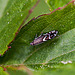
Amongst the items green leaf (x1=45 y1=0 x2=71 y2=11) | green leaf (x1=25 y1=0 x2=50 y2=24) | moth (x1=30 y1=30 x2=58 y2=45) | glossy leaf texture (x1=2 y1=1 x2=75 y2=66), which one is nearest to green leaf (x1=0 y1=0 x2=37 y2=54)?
green leaf (x1=25 y1=0 x2=50 y2=24)

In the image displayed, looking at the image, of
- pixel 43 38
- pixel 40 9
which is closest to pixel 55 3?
pixel 40 9

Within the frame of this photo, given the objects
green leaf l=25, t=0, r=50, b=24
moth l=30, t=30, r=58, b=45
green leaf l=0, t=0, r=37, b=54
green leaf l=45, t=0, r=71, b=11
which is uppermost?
green leaf l=0, t=0, r=37, b=54

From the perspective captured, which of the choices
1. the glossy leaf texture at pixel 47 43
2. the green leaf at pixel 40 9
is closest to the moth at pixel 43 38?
the glossy leaf texture at pixel 47 43

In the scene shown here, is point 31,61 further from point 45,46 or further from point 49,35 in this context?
point 49,35

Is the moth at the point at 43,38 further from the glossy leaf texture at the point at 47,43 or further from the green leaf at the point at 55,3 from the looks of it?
the green leaf at the point at 55,3

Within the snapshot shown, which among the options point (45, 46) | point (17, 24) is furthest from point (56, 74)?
point (17, 24)

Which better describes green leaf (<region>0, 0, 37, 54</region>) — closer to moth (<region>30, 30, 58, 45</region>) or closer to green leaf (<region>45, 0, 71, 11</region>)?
green leaf (<region>45, 0, 71, 11</region>)
